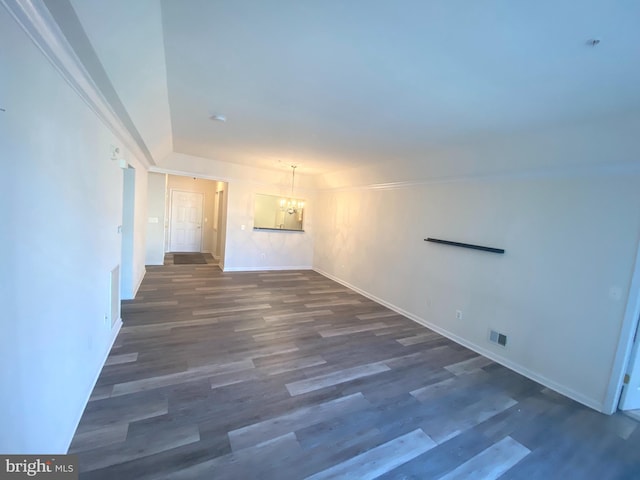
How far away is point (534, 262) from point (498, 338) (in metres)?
1.06

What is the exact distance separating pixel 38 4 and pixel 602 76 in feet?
10.5

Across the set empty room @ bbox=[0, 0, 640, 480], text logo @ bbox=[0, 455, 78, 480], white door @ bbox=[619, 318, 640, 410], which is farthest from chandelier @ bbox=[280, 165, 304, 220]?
white door @ bbox=[619, 318, 640, 410]

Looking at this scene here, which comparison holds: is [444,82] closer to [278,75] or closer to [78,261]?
[278,75]

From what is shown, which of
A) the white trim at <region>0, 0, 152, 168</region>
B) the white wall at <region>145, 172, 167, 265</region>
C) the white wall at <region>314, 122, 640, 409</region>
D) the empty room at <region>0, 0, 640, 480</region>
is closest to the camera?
the white trim at <region>0, 0, 152, 168</region>

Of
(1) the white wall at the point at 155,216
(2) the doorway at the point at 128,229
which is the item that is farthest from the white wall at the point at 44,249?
(1) the white wall at the point at 155,216

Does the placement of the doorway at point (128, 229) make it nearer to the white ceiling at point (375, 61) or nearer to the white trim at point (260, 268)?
the white ceiling at point (375, 61)

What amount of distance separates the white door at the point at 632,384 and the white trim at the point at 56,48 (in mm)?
4763

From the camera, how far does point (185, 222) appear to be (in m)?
8.88

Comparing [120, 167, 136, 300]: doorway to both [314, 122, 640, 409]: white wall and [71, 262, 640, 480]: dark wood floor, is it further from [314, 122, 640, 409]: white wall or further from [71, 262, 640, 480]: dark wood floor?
[314, 122, 640, 409]: white wall

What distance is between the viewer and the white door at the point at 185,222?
28.6ft

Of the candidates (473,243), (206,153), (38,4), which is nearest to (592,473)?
(473,243)

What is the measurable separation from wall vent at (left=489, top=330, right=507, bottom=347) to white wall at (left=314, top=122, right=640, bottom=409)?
0.25ft

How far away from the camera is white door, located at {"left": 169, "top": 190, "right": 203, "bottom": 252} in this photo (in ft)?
28.6

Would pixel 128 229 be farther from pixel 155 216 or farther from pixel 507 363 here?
pixel 507 363
